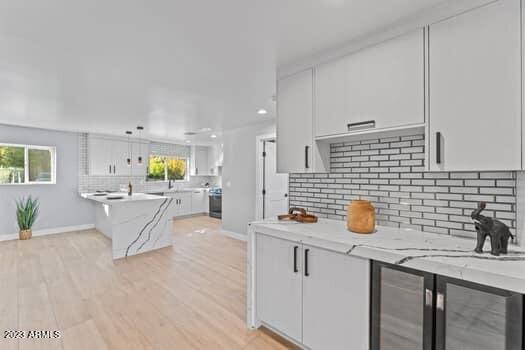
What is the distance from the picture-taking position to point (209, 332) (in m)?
2.06

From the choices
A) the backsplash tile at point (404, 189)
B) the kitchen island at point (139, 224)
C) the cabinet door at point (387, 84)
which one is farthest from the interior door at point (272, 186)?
the cabinet door at point (387, 84)

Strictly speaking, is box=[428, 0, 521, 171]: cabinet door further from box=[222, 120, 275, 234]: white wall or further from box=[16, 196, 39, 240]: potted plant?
box=[16, 196, 39, 240]: potted plant

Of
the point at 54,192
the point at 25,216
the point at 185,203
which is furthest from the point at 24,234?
the point at 185,203

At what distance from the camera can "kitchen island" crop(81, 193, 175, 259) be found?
393cm

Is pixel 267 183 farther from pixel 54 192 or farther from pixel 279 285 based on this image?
pixel 54 192

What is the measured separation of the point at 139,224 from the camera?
4184 mm

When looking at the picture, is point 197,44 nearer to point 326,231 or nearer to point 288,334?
point 326,231

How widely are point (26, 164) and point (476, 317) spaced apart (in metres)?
7.16

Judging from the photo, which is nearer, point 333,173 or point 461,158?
point 461,158

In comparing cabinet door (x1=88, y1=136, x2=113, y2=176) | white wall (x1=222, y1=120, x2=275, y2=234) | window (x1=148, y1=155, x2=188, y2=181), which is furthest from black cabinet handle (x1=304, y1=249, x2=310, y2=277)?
window (x1=148, y1=155, x2=188, y2=181)

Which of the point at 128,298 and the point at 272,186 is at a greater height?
the point at 272,186

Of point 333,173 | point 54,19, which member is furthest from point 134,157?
point 333,173

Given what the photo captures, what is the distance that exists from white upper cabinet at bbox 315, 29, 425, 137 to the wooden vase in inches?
22.0

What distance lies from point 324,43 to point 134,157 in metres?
6.08
